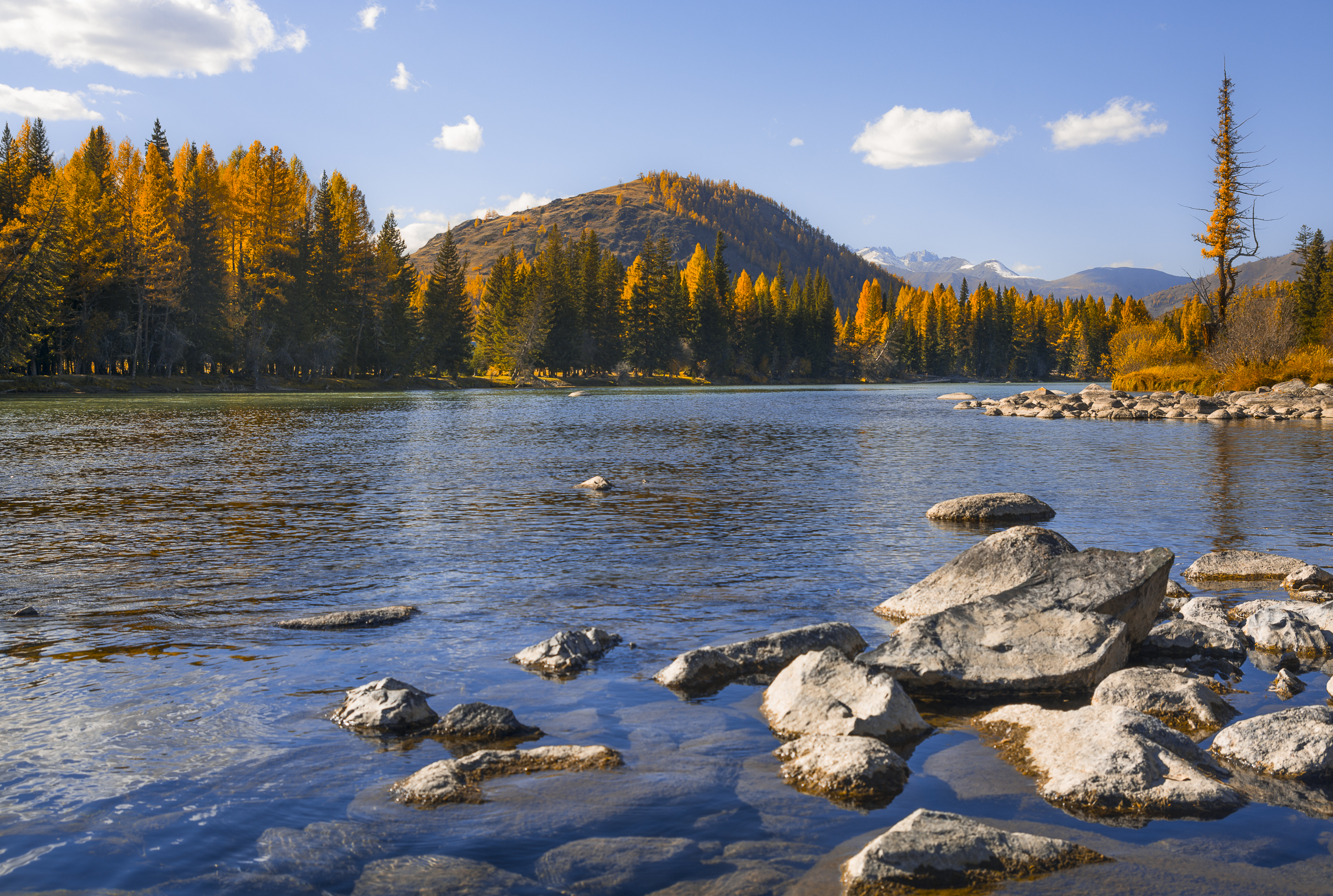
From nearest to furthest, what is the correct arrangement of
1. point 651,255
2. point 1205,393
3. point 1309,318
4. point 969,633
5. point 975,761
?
1. point 975,761
2. point 969,633
3. point 1205,393
4. point 1309,318
5. point 651,255

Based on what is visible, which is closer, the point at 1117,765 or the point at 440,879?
the point at 440,879

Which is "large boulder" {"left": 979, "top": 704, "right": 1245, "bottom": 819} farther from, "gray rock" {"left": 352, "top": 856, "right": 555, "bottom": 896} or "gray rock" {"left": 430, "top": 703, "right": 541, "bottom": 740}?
"gray rock" {"left": 430, "top": 703, "right": 541, "bottom": 740}

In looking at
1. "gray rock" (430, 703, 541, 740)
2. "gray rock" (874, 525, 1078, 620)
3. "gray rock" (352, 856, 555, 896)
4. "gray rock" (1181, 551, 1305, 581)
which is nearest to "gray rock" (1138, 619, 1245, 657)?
"gray rock" (874, 525, 1078, 620)

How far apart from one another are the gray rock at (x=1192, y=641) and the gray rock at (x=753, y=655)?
2.83 meters

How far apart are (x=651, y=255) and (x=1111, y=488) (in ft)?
329

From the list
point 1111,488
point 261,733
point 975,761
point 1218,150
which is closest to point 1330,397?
point 1218,150

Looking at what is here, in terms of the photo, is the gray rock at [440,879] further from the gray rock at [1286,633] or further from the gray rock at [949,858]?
the gray rock at [1286,633]

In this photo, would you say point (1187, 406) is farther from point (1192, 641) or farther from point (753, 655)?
point (753, 655)

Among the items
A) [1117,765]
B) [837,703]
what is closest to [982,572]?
[837,703]

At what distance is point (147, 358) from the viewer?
214 ft

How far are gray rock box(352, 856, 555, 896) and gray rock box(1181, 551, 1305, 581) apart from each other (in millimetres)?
10501

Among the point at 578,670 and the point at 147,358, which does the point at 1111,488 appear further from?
the point at 147,358

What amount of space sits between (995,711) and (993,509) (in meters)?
9.83

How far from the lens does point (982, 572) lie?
32.6 feet
